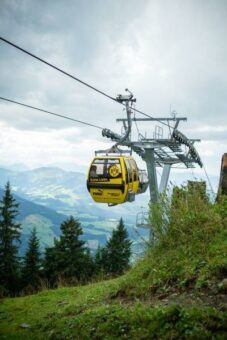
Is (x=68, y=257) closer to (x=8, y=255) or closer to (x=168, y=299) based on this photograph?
(x=8, y=255)

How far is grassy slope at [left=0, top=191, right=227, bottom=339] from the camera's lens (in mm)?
5469

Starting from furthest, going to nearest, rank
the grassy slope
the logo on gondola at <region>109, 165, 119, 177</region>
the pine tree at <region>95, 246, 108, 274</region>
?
1. the pine tree at <region>95, 246, 108, 274</region>
2. the logo on gondola at <region>109, 165, 119, 177</region>
3. the grassy slope

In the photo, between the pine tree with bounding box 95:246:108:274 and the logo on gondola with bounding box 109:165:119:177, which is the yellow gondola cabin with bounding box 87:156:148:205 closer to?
the logo on gondola with bounding box 109:165:119:177

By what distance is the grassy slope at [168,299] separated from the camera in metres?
5.47

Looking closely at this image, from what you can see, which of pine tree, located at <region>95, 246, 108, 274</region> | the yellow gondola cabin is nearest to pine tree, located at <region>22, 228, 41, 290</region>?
pine tree, located at <region>95, 246, 108, 274</region>

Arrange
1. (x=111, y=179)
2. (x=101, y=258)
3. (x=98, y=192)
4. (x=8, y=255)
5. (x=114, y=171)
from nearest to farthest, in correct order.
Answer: (x=114, y=171) → (x=111, y=179) → (x=98, y=192) → (x=8, y=255) → (x=101, y=258)

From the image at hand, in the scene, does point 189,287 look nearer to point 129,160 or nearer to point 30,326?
point 30,326

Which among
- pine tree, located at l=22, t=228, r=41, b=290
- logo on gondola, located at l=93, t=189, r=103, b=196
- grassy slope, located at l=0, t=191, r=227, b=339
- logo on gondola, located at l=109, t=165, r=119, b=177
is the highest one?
logo on gondola, located at l=109, t=165, r=119, b=177

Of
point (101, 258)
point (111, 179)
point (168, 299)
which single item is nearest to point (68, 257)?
point (101, 258)

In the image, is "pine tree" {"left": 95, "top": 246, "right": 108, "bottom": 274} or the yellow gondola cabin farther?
"pine tree" {"left": 95, "top": 246, "right": 108, "bottom": 274}

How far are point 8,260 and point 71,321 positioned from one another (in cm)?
3786

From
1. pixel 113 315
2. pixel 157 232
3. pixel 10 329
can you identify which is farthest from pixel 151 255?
pixel 10 329

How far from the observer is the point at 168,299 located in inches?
262

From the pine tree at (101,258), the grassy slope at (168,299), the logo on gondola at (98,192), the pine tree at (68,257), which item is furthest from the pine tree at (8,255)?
the grassy slope at (168,299)
